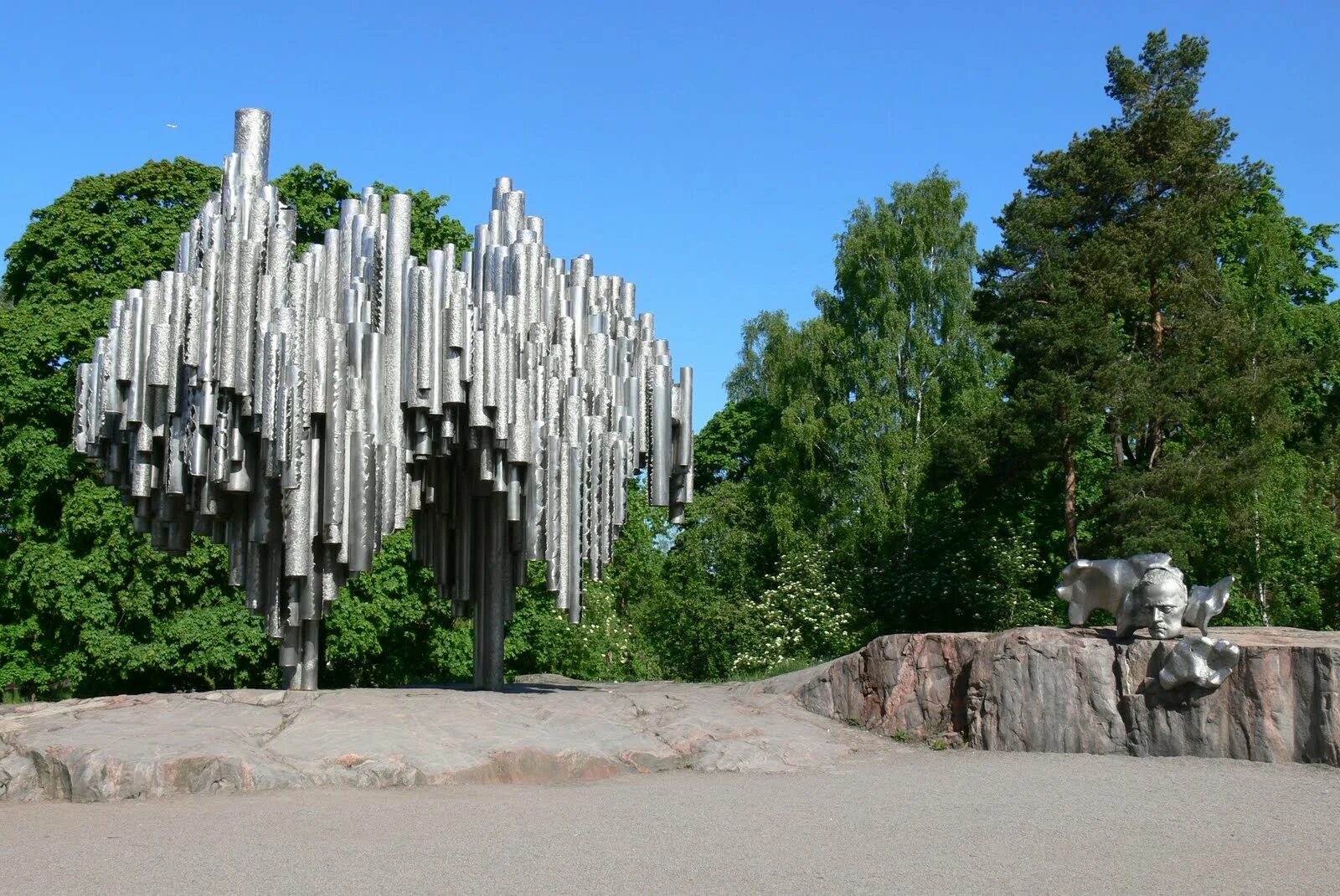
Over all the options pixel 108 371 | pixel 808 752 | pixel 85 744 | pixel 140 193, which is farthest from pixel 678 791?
pixel 140 193

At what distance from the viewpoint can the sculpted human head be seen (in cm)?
1301

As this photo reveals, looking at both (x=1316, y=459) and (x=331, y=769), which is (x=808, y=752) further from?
(x=1316, y=459)

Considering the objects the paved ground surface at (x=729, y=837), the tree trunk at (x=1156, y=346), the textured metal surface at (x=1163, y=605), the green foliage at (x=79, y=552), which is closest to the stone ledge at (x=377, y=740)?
the paved ground surface at (x=729, y=837)

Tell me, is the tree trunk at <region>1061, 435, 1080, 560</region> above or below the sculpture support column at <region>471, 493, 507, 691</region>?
above

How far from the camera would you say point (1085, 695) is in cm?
1315

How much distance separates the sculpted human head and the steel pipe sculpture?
201 inches

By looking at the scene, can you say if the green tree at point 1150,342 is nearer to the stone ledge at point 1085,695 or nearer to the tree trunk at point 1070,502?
the tree trunk at point 1070,502

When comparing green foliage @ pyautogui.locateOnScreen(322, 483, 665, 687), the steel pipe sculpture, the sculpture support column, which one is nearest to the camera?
the steel pipe sculpture

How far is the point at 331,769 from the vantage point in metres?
11.1

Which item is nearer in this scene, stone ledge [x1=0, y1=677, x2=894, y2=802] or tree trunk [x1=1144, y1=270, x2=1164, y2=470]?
stone ledge [x1=0, y1=677, x2=894, y2=802]

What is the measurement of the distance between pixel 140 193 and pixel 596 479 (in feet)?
→ 51.1

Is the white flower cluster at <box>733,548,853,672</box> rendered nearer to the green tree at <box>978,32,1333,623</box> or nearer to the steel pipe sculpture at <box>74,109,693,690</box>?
the green tree at <box>978,32,1333,623</box>

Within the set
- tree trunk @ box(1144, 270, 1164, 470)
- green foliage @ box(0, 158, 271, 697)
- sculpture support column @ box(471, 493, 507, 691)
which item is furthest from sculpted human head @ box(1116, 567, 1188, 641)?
green foliage @ box(0, 158, 271, 697)

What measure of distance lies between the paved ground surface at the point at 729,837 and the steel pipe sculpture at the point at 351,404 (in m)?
3.14
